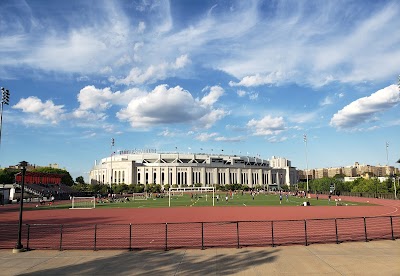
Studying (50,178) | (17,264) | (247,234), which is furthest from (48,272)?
(50,178)

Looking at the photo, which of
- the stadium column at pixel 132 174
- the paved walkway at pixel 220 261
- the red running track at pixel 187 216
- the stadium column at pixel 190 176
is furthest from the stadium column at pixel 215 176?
the paved walkway at pixel 220 261

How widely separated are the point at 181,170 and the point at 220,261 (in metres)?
160

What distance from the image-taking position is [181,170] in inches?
6772

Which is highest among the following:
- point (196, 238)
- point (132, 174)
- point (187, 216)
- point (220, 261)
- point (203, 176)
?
point (132, 174)

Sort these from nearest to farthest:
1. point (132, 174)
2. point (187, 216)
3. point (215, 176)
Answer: point (187, 216) < point (132, 174) < point (215, 176)

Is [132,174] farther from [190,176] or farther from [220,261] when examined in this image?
[220,261]

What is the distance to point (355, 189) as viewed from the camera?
3509 inches

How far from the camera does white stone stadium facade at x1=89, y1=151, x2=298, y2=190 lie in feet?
558

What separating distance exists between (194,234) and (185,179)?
152636mm

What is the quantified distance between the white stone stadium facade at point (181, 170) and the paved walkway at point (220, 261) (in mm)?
146121

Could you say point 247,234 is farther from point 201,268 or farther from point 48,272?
point 48,272

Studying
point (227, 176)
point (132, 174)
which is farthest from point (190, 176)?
point (132, 174)

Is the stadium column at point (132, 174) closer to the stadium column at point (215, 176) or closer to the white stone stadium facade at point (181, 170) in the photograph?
the white stone stadium facade at point (181, 170)

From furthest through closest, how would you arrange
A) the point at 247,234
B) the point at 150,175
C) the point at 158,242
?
1. the point at 150,175
2. the point at 247,234
3. the point at 158,242
